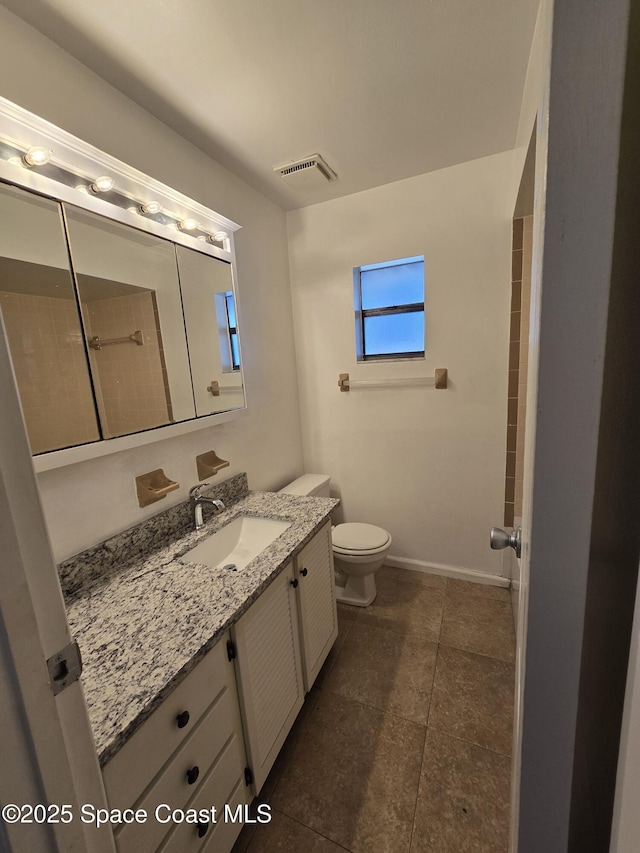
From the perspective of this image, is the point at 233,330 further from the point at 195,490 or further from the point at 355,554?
the point at 355,554

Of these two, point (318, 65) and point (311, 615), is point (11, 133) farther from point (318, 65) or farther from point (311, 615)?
point (311, 615)

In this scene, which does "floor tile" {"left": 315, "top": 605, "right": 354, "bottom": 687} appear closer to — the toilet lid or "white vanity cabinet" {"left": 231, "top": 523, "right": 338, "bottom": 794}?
"white vanity cabinet" {"left": 231, "top": 523, "right": 338, "bottom": 794}

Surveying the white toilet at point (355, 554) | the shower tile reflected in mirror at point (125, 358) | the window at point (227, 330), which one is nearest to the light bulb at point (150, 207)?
the shower tile reflected in mirror at point (125, 358)

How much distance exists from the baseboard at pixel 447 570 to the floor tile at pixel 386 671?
59cm

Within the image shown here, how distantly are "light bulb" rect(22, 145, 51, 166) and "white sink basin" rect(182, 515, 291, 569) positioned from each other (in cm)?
137

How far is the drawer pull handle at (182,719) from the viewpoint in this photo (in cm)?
81

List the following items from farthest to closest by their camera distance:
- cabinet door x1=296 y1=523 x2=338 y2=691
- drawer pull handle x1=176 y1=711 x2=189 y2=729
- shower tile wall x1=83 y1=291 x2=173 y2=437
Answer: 1. cabinet door x1=296 y1=523 x2=338 y2=691
2. shower tile wall x1=83 y1=291 x2=173 y2=437
3. drawer pull handle x1=176 y1=711 x2=189 y2=729

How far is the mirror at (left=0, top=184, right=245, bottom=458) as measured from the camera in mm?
969

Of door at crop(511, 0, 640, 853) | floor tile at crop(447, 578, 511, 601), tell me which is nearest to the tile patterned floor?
floor tile at crop(447, 578, 511, 601)

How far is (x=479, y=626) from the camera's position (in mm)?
1896

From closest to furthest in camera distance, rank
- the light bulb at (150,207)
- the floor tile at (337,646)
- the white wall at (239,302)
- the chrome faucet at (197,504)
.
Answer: the white wall at (239,302) → the light bulb at (150,207) → the chrome faucet at (197,504) → the floor tile at (337,646)

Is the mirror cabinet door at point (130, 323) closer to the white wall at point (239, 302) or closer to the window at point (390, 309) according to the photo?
the white wall at point (239, 302)

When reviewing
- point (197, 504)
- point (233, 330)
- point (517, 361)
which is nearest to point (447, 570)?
point (517, 361)

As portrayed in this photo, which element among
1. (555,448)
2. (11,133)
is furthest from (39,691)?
(11,133)
